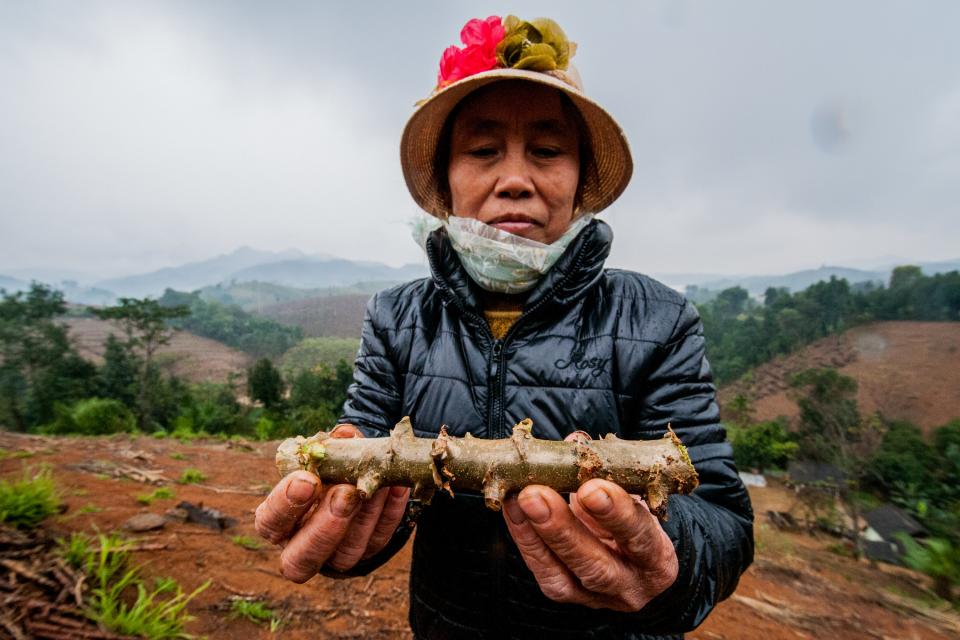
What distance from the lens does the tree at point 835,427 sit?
41.7 metres

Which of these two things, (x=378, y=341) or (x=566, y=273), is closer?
(x=566, y=273)

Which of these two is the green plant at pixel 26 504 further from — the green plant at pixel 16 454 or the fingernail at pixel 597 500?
the green plant at pixel 16 454

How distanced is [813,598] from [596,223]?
12154 millimetres

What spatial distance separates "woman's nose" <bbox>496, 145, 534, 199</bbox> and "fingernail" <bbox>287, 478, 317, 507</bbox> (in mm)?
1525

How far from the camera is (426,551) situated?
228 centimetres

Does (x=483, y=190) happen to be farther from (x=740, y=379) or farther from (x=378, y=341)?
(x=740, y=379)

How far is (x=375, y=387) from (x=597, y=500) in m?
1.56

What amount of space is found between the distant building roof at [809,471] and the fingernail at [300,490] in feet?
184

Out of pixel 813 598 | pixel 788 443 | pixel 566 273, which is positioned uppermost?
pixel 566 273

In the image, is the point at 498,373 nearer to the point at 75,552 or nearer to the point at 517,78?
the point at 517,78

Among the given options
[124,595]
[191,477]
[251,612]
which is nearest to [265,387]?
[191,477]

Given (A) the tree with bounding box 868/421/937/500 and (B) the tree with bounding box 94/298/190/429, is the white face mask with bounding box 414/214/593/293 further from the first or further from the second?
(A) the tree with bounding box 868/421/937/500

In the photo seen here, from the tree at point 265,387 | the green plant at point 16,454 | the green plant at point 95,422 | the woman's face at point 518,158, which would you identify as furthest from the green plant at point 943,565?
the tree at point 265,387

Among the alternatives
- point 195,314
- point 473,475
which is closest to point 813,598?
point 473,475
